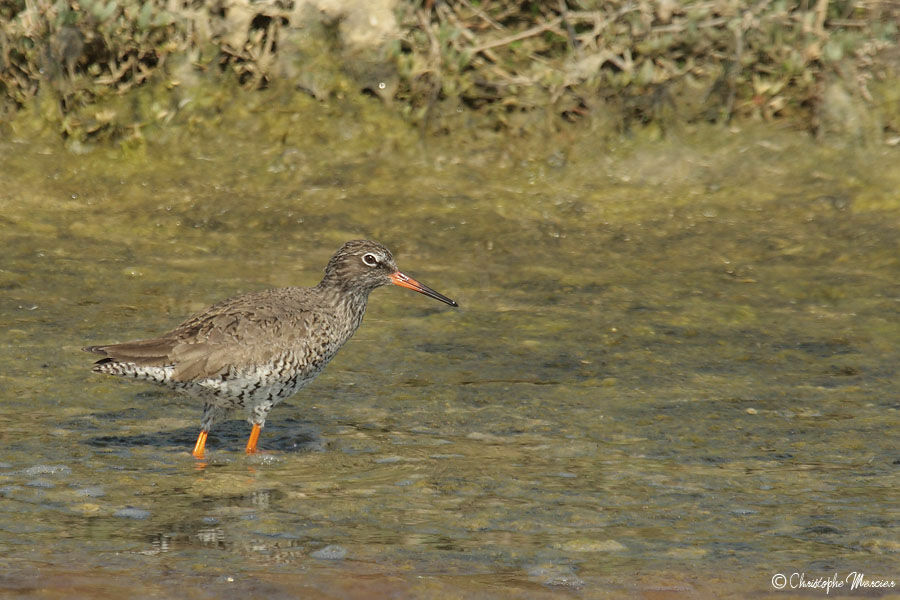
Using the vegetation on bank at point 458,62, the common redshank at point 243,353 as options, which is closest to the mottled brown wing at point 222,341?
the common redshank at point 243,353

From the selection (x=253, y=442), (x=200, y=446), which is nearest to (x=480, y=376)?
(x=253, y=442)

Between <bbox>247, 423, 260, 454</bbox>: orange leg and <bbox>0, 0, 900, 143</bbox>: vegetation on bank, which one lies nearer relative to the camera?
<bbox>247, 423, 260, 454</bbox>: orange leg

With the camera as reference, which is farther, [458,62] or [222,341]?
[458,62]

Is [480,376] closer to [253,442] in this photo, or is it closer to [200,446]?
[253,442]

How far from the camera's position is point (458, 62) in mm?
13820

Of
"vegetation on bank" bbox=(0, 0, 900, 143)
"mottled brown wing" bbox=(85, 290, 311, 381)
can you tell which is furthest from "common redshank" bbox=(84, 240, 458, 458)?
"vegetation on bank" bbox=(0, 0, 900, 143)

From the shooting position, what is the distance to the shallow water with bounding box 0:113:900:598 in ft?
21.3

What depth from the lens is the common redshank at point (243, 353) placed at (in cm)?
827

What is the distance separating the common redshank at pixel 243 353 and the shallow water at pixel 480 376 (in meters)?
0.36

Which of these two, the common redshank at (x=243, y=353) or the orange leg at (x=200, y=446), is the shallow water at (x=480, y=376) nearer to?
the orange leg at (x=200, y=446)

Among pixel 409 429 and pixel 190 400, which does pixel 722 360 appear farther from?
pixel 190 400

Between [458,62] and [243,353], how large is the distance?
20.4 ft

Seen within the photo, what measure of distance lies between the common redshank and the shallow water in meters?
0.36

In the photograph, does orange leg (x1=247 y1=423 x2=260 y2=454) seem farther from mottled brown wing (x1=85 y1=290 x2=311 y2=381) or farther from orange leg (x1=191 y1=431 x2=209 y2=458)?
mottled brown wing (x1=85 y1=290 x2=311 y2=381)
